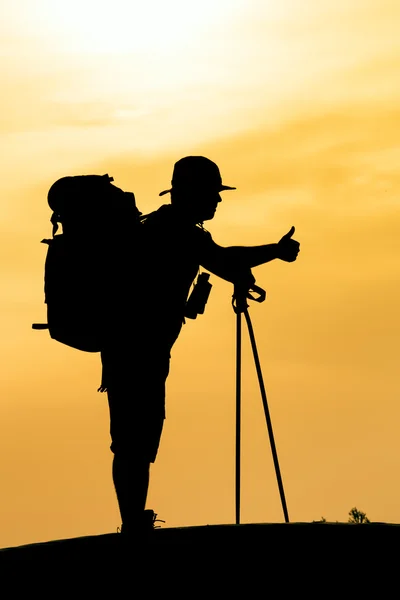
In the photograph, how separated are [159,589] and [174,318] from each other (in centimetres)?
284

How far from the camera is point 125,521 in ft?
39.4

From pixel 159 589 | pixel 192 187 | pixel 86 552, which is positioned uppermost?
pixel 192 187

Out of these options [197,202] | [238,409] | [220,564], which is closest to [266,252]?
[197,202]

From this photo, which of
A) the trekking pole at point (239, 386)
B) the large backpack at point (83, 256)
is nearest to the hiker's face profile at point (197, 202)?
the large backpack at point (83, 256)

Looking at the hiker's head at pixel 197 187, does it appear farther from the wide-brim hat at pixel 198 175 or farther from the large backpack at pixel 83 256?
the large backpack at pixel 83 256

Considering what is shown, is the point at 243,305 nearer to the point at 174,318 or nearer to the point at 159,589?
the point at 174,318

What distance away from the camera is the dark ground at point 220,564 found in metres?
9.80

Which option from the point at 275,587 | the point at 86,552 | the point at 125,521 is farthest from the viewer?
the point at 125,521

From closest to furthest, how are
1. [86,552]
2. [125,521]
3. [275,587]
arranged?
[275,587]
[86,552]
[125,521]

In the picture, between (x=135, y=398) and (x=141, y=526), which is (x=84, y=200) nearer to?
(x=135, y=398)

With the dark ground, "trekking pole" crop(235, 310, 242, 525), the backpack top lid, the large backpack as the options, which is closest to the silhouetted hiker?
the large backpack

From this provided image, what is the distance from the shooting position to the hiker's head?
39.5 ft

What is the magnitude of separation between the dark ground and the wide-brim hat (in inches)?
117

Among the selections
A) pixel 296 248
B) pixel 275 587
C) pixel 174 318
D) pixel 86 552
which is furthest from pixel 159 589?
pixel 296 248
